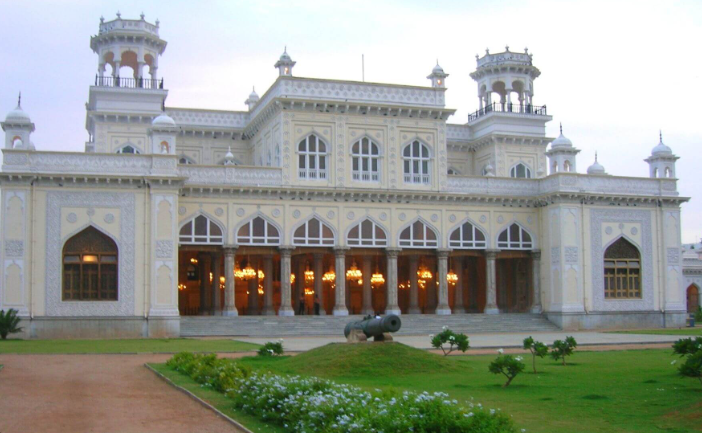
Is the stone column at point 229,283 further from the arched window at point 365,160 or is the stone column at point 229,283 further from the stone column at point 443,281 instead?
the stone column at point 443,281

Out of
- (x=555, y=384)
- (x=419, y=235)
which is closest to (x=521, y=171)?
(x=419, y=235)

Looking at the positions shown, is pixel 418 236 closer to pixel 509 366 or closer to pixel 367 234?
pixel 367 234

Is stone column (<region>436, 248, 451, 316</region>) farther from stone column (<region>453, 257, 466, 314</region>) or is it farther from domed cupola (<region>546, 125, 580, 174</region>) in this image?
domed cupola (<region>546, 125, 580, 174</region>)

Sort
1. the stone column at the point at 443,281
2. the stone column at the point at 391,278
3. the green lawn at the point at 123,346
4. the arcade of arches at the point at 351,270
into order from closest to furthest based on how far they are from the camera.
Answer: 1. the green lawn at the point at 123,346
2. the arcade of arches at the point at 351,270
3. the stone column at the point at 391,278
4. the stone column at the point at 443,281

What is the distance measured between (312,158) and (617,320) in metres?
18.8

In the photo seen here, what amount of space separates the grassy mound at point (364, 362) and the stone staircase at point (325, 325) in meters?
17.9

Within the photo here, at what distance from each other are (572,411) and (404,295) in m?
39.4

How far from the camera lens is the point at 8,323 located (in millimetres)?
35688

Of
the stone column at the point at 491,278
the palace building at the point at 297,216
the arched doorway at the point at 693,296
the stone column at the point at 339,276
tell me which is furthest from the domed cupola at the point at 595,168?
the arched doorway at the point at 693,296

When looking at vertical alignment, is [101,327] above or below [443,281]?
below

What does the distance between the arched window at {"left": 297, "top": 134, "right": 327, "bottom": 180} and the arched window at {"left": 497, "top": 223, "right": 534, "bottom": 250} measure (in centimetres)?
1080

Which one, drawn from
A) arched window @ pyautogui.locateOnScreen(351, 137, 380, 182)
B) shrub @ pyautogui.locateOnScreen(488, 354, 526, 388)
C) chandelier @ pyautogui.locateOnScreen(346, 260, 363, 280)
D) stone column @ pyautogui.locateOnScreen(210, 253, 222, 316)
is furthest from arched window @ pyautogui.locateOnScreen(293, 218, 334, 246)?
shrub @ pyautogui.locateOnScreen(488, 354, 526, 388)

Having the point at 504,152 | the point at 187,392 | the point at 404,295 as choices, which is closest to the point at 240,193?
the point at 404,295

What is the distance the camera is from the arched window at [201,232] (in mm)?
42062
